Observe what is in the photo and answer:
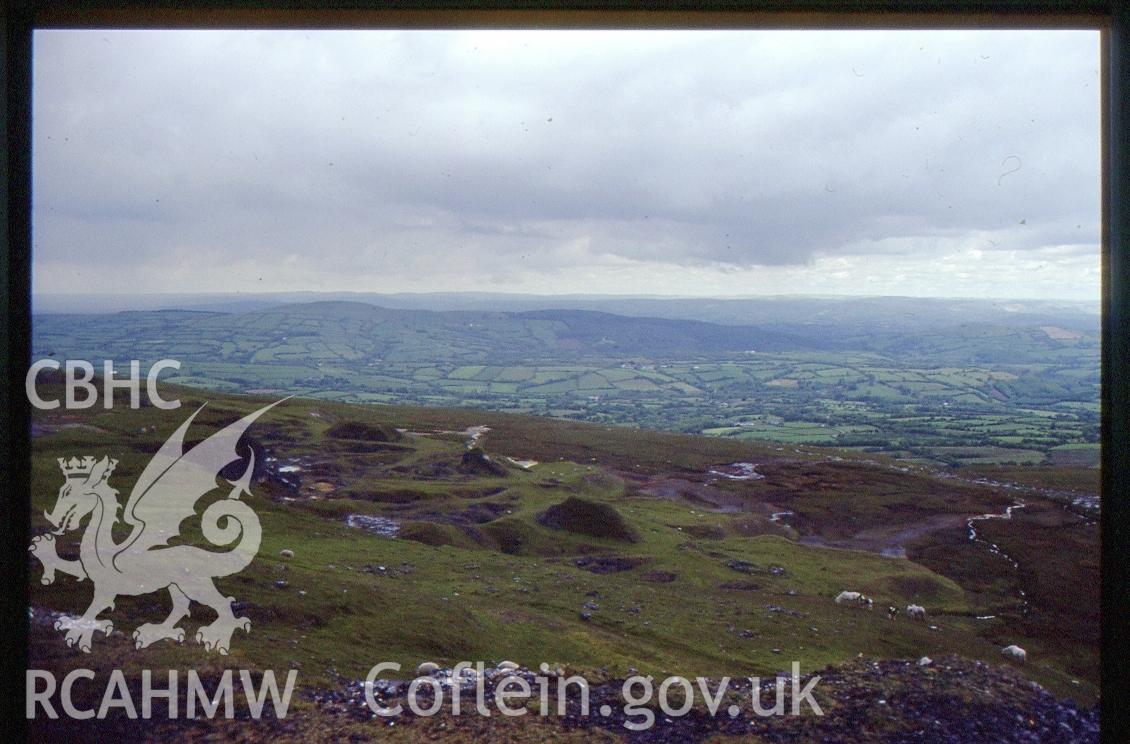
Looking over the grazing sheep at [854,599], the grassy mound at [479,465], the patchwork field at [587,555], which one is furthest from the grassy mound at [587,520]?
the grazing sheep at [854,599]

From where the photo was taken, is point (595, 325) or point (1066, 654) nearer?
point (1066, 654)

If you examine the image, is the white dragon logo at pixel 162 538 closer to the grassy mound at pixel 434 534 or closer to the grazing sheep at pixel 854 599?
the grassy mound at pixel 434 534

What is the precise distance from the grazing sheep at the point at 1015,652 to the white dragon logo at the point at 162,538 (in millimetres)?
3051

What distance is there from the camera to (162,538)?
272 cm

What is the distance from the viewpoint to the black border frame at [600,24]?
4.95 ft

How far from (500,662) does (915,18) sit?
2497mm

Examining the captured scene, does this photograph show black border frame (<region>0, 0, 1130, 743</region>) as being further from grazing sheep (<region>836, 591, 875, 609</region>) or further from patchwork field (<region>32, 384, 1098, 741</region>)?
grazing sheep (<region>836, 591, 875, 609</region>)

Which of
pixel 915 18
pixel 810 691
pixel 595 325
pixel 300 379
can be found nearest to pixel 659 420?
pixel 595 325

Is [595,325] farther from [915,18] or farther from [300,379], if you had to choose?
[915,18]

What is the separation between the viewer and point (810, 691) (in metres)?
2.67

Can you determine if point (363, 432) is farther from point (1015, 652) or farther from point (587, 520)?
point (1015, 652)

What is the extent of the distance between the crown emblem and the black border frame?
723 mm

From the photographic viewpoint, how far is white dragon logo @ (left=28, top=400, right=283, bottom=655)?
7.91ft

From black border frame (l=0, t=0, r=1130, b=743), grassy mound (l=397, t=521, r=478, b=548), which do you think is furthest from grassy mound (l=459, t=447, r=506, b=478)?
black border frame (l=0, t=0, r=1130, b=743)
